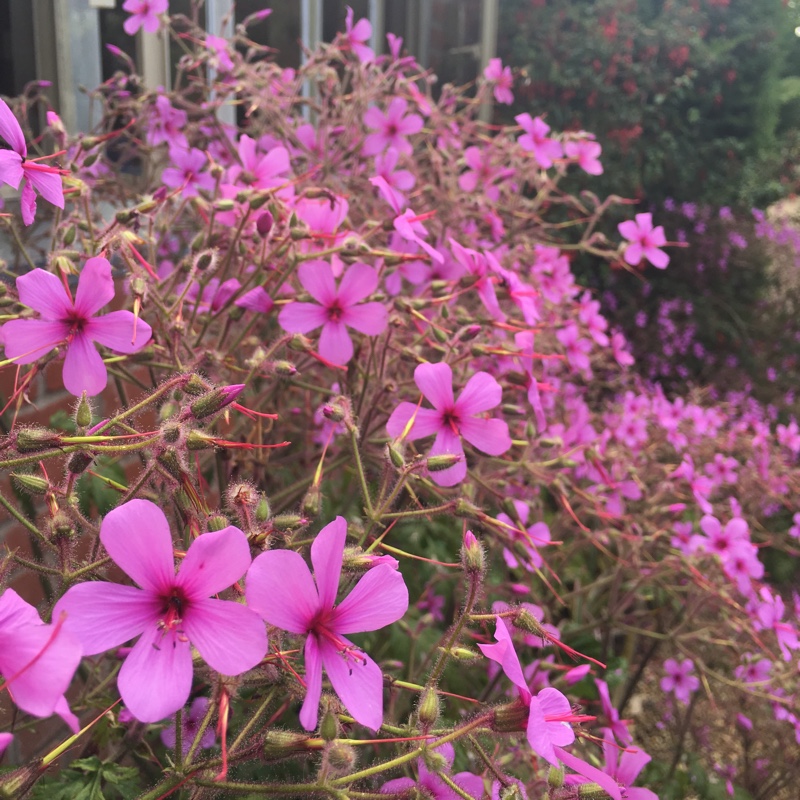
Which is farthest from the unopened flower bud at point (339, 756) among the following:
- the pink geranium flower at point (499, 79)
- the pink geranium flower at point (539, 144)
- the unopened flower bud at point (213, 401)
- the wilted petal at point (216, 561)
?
the pink geranium flower at point (499, 79)

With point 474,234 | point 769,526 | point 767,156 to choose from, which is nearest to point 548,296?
point 474,234

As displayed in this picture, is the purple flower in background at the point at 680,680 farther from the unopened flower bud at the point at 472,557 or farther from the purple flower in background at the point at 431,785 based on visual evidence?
the unopened flower bud at the point at 472,557

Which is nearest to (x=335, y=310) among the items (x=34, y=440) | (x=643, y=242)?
(x=34, y=440)

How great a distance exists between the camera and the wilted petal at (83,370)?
69 centimetres

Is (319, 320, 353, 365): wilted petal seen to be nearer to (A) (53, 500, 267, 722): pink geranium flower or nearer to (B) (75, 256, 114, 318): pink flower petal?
(B) (75, 256, 114, 318): pink flower petal

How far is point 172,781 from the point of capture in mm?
567

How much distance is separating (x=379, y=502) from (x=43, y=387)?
108 cm

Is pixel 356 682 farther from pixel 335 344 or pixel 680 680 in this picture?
pixel 680 680

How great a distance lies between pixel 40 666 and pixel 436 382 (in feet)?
1.58

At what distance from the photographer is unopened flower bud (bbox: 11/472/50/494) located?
621mm

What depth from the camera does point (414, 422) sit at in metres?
0.82

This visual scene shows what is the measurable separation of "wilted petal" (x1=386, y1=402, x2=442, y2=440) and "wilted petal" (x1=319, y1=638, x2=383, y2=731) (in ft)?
1.00

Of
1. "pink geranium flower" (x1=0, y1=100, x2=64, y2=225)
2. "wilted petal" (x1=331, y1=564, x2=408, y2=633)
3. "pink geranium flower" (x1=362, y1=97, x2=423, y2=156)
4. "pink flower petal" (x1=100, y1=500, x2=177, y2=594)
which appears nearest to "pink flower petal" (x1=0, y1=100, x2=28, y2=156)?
"pink geranium flower" (x1=0, y1=100, x2=64, y2=225)

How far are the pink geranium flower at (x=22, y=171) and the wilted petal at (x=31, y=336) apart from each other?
10 centimetres
